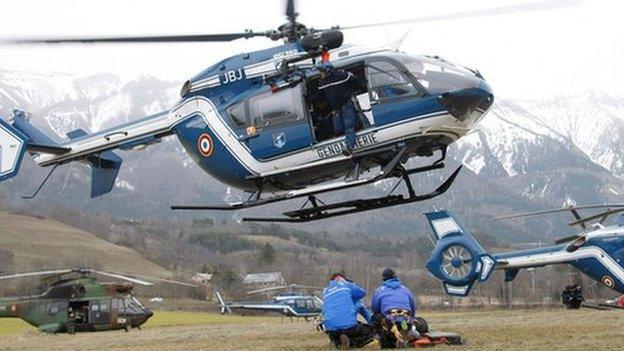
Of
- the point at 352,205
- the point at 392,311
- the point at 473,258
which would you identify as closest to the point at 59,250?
the point at 473,258

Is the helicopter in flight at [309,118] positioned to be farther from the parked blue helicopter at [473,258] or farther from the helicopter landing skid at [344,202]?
the parked blue helicopter at [473,258]

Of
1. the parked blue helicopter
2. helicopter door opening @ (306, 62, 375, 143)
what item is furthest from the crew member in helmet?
the parked blue helicopter

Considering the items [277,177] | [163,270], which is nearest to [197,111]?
[277,177]

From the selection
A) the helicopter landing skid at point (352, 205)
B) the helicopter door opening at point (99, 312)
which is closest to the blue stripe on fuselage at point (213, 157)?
the helicopter landing skid at point (352, 205)

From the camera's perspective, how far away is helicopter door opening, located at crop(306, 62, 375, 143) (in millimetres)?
16281

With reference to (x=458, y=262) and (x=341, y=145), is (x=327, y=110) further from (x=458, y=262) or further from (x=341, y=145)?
(x=458, y=262)

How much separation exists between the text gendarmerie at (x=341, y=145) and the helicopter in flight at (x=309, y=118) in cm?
2

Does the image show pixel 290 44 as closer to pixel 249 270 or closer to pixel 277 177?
pixel 277 177

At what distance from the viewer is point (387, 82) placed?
16.1 m

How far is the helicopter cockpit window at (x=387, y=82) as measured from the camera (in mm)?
15969

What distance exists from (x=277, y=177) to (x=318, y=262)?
159 meters

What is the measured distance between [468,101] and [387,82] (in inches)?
60.7

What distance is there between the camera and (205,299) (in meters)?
90.4

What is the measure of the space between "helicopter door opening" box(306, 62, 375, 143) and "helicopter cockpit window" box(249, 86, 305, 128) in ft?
0.74
